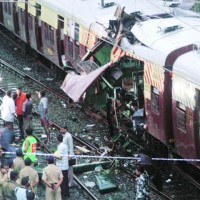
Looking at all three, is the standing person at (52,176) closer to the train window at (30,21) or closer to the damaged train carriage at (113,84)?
the damaged train carriage at (113,84)

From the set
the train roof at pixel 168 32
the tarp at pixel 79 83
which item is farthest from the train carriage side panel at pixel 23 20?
the train roof at pixel 168 32

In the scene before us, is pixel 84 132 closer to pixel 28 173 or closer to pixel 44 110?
pixel 44 110

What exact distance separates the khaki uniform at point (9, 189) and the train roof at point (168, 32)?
494 cm

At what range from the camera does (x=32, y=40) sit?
24.7 meters

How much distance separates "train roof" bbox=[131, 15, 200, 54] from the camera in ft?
51.4

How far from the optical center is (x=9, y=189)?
1244 cm

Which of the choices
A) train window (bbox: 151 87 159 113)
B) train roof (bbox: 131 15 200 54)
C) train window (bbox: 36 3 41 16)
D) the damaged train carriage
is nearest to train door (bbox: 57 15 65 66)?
train window (bbox: 36 3 41 16)

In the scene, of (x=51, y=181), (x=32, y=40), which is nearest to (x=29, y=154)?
(x=51, y=181)

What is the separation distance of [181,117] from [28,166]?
3690mm

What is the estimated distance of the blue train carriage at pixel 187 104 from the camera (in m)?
14.1

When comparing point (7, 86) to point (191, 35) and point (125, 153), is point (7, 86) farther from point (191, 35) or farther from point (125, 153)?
point (191, 35)

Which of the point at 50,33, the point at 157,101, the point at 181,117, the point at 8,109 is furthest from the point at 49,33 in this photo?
the point at 181,117

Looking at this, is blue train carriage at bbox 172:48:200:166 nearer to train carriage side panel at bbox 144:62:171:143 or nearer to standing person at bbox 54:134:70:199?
train carriage side panel at bbox 144:62:171:143

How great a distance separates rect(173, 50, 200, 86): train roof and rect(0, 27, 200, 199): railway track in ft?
8.62
